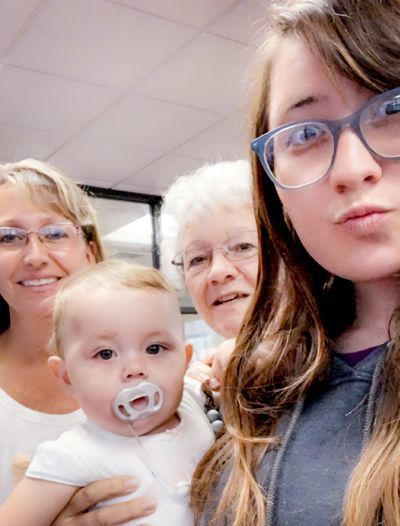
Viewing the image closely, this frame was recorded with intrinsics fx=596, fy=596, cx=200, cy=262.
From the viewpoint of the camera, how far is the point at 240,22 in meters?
3.12

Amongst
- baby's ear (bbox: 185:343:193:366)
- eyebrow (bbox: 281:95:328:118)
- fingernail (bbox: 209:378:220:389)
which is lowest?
fingernail (bbox: 209:378:220:389)

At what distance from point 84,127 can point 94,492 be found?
11.4 ft

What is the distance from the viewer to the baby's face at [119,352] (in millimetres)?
1116

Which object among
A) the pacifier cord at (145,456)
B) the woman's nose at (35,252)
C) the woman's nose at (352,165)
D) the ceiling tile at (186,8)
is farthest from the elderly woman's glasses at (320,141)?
the ceiling tile at (186,8)

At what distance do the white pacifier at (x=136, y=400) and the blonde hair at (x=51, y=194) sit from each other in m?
0.83

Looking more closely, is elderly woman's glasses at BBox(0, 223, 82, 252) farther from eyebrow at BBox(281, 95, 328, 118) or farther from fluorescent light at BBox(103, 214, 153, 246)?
fluorescent light at BBox(103, 214, 153, 246)

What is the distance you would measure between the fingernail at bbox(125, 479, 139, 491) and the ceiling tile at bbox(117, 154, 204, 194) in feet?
13.0

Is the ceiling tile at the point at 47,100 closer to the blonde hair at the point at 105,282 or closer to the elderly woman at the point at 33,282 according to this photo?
the elderly woman at the point at 33,282

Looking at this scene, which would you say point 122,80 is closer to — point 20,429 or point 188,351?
point 20,429

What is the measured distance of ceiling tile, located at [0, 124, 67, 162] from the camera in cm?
422

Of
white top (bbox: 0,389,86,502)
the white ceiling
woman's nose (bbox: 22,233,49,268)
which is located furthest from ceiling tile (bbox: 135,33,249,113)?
white top (bbox: 0,389,86,502)

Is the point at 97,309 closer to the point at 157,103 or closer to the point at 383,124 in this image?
the point at 383,124

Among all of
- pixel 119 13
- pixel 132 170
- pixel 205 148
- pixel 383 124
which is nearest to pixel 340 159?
pixel 383 124

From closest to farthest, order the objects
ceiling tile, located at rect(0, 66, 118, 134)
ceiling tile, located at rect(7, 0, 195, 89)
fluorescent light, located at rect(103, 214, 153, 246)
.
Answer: ceiling tile, located at rect(7, 0, 195, 89) < ceiling tile, located at rect(0, 66, 118, 134) < fluorescent light, located at rect(103, 214, 153, 246)
